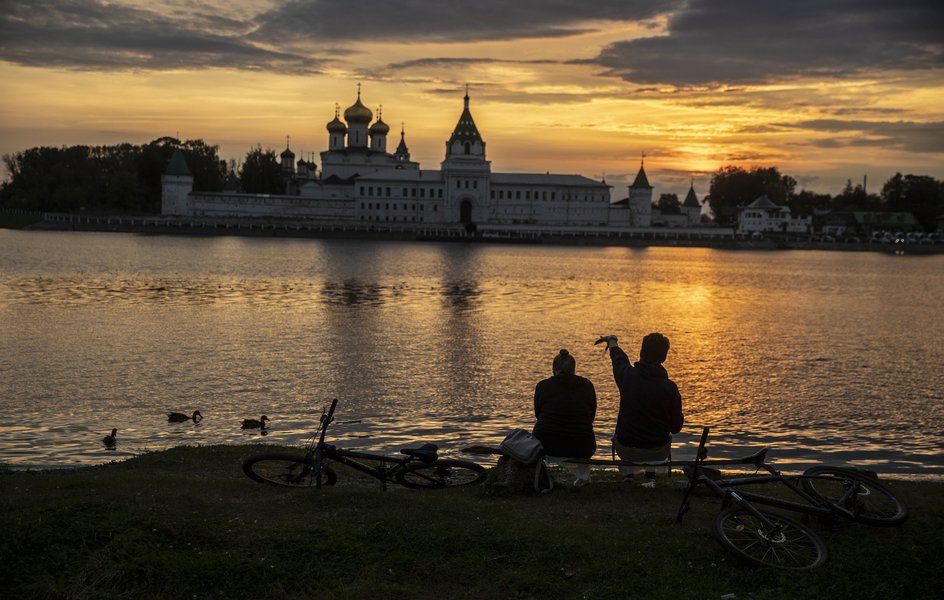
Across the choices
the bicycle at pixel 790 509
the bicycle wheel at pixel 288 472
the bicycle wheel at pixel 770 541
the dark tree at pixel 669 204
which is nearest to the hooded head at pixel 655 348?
the bicycle at pixel 790 509

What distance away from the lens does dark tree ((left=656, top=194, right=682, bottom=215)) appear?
16869 centimetres

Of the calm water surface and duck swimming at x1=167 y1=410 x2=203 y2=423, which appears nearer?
the calm water surface

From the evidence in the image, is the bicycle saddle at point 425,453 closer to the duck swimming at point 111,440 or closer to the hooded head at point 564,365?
the hooded head at point 564,365

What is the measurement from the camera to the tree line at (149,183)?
127688 mm

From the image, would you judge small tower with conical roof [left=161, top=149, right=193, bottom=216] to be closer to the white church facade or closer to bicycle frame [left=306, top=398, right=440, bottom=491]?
the white church facade

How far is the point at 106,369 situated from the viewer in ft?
65.3

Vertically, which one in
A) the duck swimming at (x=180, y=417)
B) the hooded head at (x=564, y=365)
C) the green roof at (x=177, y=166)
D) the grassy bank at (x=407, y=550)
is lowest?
the duck swimming at (x=180, y=417)

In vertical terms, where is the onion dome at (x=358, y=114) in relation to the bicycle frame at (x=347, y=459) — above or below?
above

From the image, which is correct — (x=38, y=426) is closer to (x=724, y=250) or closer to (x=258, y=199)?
(x=258, y=199)

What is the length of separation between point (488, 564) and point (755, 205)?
145901mm

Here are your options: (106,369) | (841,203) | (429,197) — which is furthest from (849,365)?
(841,203)

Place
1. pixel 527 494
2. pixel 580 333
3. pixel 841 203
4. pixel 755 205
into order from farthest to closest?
pixel 841 203 → pixel 755 205 → pixel 580 333 → pixel 527 494

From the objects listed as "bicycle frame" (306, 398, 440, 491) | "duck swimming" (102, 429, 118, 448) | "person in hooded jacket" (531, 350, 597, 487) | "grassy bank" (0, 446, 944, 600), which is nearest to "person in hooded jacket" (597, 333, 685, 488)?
"person in hooded jacket" (531, 350, 597, 487)

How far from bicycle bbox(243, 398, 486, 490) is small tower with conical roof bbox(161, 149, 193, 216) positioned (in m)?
122
